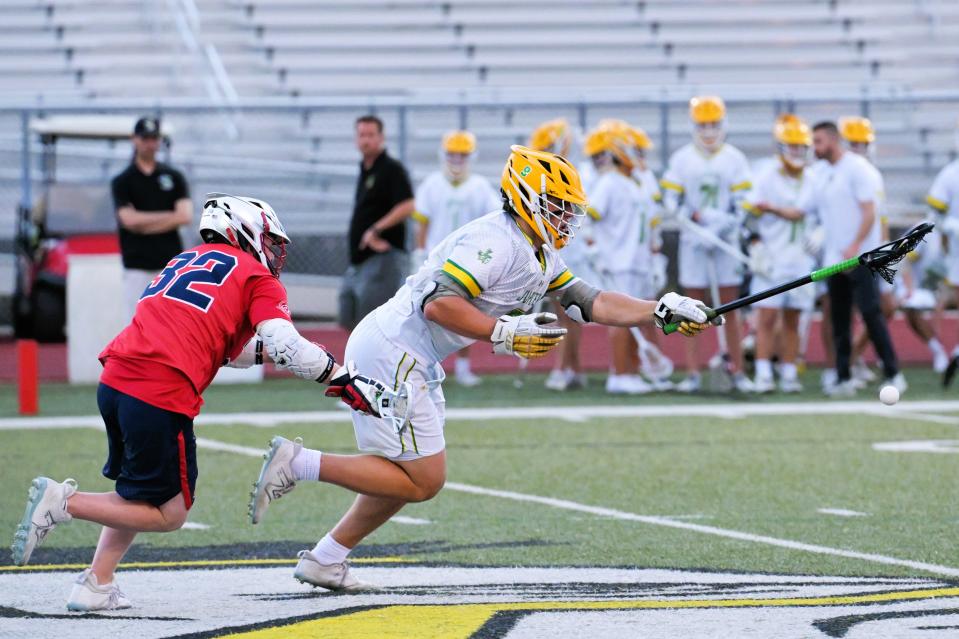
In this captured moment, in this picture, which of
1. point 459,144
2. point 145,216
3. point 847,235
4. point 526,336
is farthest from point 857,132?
point 526,336

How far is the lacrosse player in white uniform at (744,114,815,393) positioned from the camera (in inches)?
543

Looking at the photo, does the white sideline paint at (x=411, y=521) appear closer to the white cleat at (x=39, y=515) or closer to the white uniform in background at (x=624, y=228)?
the white cleat at (x=39, y=515)

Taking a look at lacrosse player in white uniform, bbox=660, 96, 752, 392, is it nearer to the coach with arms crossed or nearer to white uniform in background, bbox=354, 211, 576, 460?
the coach with arms crossed

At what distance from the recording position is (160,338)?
547cm

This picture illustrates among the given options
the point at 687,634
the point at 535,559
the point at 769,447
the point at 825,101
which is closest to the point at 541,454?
the point at 769,447

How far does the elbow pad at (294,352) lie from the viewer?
17.5 feet

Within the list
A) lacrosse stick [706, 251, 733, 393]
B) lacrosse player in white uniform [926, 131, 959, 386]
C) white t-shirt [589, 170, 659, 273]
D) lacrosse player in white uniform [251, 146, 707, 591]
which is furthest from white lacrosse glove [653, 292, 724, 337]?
lacrosse player in white uniform [926, 131, 959, 386]

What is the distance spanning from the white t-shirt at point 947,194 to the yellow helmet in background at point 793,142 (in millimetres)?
1293

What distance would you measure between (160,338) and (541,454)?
197 inches

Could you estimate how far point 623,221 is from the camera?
45.5ft

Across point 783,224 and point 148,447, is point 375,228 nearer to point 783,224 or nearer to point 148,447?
point 783,224

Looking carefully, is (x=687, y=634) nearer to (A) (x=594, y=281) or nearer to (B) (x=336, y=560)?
(B) (x=336, y=560)

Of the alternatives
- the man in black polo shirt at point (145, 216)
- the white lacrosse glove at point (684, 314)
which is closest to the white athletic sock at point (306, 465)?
the white lacrosse glove at point (684, 314)

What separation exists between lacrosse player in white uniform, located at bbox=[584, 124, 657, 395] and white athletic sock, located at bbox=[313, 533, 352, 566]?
309 inches
